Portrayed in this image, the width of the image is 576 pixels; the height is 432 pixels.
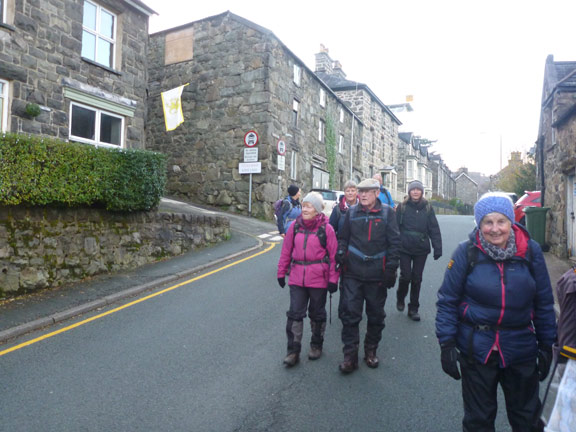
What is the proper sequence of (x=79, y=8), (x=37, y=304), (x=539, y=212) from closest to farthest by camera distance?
(x=37, y=304) → (x=79, y=8) → (x=539, y=212)

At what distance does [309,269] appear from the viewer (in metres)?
4.65

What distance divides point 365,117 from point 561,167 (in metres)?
27.1

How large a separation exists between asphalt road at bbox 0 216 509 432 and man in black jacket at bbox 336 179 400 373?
352 mm

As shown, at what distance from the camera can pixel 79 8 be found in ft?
39.5

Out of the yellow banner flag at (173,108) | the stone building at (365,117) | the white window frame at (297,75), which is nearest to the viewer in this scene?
the yellow banner flag at (173,108)

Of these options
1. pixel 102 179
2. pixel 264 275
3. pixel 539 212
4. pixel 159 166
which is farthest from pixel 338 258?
pixel 539 212

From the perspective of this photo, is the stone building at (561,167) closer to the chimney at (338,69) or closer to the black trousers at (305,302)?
the black trousers at (305,302)

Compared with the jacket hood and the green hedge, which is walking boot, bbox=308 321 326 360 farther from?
the green hedge

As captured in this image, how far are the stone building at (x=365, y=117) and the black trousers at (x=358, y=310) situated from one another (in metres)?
30.0

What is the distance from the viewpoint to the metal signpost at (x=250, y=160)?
18.6 m

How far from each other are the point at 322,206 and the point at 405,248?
79.5 inches

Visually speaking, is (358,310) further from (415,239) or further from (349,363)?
(415,239)

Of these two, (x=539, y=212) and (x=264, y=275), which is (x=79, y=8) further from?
(x=539, y=212)

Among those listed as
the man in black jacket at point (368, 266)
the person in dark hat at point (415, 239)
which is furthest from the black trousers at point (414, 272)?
the man in black jacket at point (368, 266)
